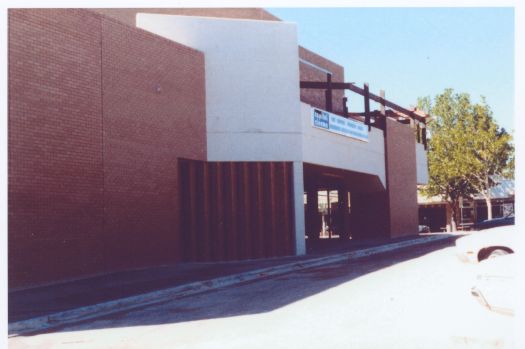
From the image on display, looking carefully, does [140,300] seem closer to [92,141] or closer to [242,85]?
[92,141]

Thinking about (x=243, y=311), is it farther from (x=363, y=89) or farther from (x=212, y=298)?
(x=363, y=89)

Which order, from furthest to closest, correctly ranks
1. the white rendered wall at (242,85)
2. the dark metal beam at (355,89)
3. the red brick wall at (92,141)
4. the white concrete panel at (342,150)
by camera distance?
the dark metal beam at (355,89) → the white concrete panel at (342,150) → the white rendered wall at (242,85) → the red brick wall at (92,141)

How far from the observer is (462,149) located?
30.9m

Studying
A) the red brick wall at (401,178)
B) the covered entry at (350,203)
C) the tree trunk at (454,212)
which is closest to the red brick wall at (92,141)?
the covered entry at (350,203)

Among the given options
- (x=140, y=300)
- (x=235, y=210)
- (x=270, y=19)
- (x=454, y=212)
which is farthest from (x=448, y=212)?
(x=140, y=300)

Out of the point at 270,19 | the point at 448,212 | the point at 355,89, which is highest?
the point at 270,19

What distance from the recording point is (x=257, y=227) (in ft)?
59.6

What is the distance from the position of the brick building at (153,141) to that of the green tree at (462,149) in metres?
7.05

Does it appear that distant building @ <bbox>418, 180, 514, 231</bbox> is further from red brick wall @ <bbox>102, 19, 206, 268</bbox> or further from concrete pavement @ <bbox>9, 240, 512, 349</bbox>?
concrete pavement @ <bbox>9, 240, 512, 349</bbox>

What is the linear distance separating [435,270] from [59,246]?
8421 millimetres

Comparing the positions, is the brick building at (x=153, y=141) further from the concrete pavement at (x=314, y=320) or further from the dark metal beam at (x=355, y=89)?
the concrete pavement at (x=314, y=320)

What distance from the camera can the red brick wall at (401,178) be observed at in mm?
28234

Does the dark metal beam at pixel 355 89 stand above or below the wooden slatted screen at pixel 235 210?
above

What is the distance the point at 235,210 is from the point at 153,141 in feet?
11.7
